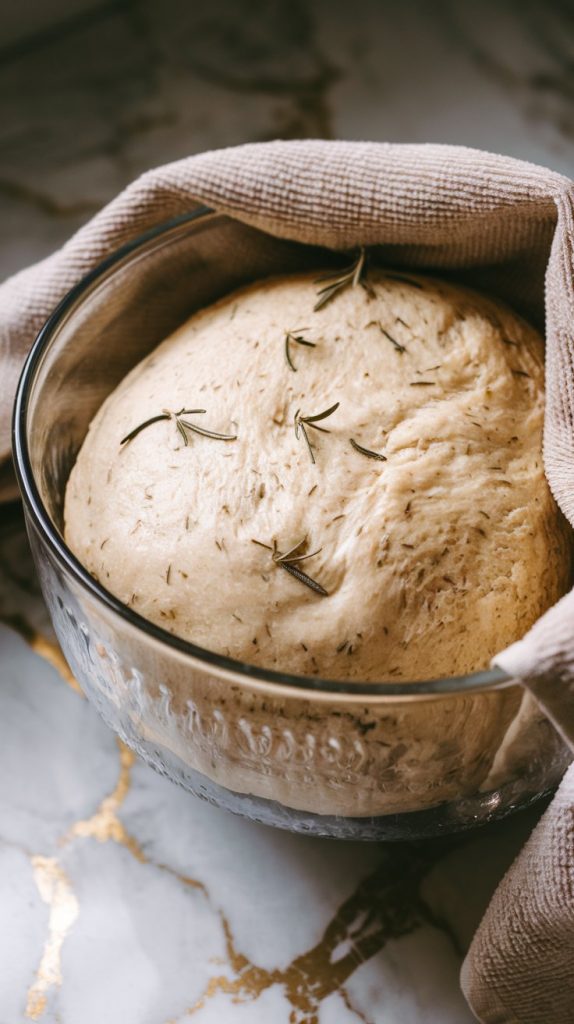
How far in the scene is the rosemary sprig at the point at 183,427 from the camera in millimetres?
762

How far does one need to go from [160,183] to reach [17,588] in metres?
0.39

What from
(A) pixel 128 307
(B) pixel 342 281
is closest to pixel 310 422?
(B) pixel 342 281

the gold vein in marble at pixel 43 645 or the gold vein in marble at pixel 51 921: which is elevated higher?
the gold vein in marble at pixel 43 645

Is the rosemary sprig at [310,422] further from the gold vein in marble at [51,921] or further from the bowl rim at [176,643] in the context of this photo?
the gold vein in marble at [51,921]

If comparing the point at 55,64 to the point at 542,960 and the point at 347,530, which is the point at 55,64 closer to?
the point at 347,530

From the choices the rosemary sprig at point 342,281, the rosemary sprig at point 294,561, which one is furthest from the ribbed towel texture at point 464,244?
the rosemary sprig at point 294,561

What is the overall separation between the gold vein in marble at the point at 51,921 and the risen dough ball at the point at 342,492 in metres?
0.25

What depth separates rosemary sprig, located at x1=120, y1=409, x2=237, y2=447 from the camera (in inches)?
30.0

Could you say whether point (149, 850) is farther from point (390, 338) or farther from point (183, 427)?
point (390, 338)

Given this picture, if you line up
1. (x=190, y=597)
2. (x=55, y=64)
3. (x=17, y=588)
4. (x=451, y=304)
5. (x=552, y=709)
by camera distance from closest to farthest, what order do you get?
(x=552, y=709)
(x=190, y=597)
(x=451, y=304)
(x=17, y=588)
(x=55, y=64)

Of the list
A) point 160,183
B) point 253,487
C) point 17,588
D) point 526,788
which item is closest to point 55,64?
point 160,183

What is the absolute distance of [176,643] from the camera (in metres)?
0.61

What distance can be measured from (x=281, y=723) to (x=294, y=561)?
4.4 inches

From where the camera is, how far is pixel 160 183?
2.95 ft
